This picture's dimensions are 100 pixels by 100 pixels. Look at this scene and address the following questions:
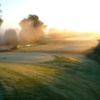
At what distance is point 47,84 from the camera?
2844 centimetres

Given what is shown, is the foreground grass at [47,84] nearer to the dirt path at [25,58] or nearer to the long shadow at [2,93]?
the long shadow at [2,93]

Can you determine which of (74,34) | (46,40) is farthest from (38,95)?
(74,34)

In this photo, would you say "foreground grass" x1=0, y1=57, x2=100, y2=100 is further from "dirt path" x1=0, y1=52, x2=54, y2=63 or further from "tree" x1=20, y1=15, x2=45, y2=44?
"tree" x1=20, y1=15, x2=45, y2=44

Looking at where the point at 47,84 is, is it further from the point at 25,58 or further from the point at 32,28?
the point at 32,28

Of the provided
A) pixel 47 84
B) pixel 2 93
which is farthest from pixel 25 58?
pixel 2 93

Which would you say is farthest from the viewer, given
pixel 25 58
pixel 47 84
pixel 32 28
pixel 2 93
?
pixel 32 28

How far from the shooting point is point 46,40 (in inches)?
4203

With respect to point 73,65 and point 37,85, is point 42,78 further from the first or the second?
point 73,65

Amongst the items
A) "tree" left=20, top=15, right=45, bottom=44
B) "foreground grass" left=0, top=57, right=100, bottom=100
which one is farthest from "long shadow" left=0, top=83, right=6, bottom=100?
"tree" left=20, top=15, right=45, bottom=44

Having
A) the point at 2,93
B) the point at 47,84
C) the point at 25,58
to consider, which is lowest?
the point at 47,84

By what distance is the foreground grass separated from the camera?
1010 inches

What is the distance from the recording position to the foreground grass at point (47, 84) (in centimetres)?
2565

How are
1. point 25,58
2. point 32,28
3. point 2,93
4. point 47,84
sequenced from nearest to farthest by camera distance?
1. point 2,93
2. point 47,84
3. point 25,58
4. point 32,28

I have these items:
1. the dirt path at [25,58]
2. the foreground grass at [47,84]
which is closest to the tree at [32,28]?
the dirt path at [25,58]
